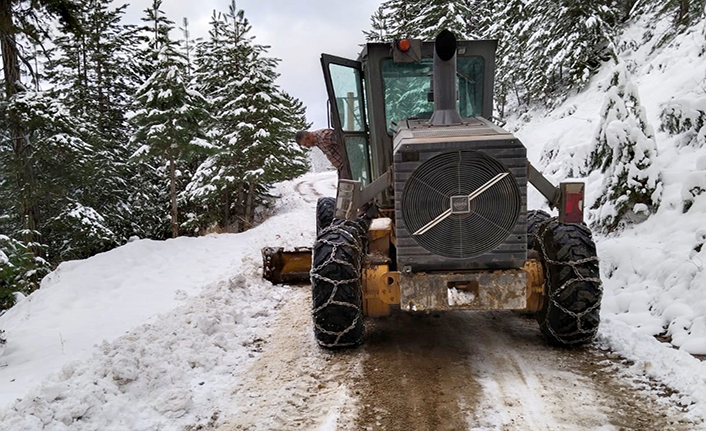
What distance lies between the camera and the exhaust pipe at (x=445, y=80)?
4388mm

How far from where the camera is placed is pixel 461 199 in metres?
4.08

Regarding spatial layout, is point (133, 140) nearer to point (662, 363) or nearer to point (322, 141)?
point (322, 141)

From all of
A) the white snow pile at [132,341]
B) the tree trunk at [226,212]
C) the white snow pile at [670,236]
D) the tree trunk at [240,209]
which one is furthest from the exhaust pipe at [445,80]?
the tree trunk at [226,212]

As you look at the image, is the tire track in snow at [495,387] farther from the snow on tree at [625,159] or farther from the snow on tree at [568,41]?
the snow on tree at [568,41]

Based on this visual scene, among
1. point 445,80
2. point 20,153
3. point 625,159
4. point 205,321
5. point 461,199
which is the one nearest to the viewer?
point 461,199

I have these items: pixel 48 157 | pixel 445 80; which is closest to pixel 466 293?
pixel 445 80

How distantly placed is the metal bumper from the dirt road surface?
52 cm

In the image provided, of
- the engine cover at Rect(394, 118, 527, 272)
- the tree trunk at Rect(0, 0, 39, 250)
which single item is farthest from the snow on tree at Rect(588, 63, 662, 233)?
the tree trunk at Rect(0, 0, 39, 250)

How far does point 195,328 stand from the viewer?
498cm

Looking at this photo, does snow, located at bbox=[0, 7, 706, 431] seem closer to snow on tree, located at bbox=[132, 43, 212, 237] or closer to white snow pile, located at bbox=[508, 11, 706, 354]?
white snow pile, located at bbox=[508, 11, 706, 354]

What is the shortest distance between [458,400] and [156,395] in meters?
2.15

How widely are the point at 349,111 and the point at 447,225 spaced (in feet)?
7.23

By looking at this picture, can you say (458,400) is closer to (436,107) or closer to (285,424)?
(285,424)

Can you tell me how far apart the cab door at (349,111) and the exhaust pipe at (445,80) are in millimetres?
1102
